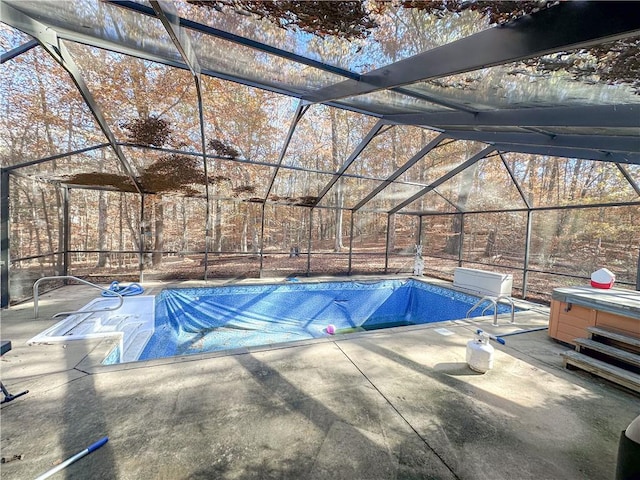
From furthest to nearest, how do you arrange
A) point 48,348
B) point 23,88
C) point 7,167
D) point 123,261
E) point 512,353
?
point 123,261 < point 23,88 < point 7,167 < point 512,353 < point 48,348

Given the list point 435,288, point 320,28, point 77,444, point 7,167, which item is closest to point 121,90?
point 7,167

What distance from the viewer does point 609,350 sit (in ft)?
9.07

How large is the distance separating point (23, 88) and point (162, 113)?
8.44 ft

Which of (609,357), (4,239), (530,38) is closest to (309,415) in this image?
(530,38)

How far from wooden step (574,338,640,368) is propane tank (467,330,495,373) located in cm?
125

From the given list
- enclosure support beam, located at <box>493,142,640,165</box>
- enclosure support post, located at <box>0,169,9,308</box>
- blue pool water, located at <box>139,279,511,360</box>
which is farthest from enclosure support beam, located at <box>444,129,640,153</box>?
enclosure support post, located at <box>0,169,9,308</box>

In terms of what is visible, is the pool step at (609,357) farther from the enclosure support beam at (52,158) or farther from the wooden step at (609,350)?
the enclosure support beam at (52,158)

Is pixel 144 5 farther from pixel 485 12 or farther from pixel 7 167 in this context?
pixel 7 167

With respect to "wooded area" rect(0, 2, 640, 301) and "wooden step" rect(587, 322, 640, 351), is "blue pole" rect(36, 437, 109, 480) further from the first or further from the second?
"wooden step" rect(587, 322, 640, 351)

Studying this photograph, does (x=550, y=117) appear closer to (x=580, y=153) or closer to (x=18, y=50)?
(x=580, y=153)

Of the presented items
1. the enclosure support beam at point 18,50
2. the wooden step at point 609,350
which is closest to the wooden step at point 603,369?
the wooden step at point 609,350

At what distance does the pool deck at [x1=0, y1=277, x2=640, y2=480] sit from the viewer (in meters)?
1.54

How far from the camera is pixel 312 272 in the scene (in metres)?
8.49

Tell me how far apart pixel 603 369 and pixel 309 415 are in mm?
2992
